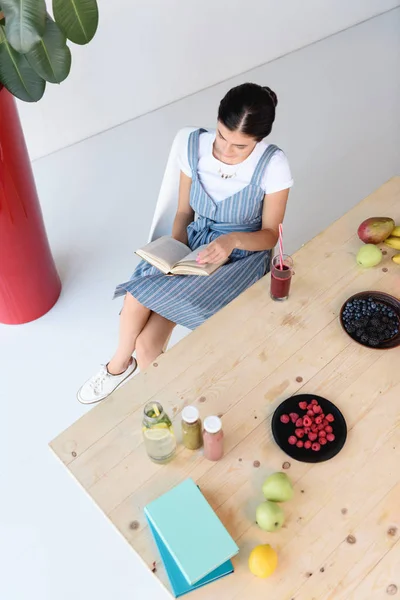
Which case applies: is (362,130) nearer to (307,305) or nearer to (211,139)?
(211,139)

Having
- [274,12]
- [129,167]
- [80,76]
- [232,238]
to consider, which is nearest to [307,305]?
[232,238]

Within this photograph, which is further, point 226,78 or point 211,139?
point 226,78

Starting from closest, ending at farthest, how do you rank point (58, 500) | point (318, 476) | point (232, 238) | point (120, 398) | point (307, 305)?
1. point (318, 476)
2. point (120, 398)
3. point (307, 305)
4. point (232, 238)
5. point (58, 500)

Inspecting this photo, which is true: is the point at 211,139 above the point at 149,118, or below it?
above

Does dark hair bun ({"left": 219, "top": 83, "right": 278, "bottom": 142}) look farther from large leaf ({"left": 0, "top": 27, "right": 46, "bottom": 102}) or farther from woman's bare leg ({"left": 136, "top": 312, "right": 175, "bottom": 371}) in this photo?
woman's bare leg ({"left": 136, "top": 312, "right": 175, "bottom": 371})

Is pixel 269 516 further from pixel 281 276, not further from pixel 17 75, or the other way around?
pixel 17 75

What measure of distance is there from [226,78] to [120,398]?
128 inches

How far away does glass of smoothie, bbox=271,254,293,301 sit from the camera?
5.07 feet

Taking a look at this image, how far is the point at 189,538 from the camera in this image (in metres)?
1.14

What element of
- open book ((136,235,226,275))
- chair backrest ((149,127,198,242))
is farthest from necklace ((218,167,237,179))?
open book ((136,235,226,275))

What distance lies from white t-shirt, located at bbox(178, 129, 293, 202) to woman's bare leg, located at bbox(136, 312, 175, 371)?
18.3 inches

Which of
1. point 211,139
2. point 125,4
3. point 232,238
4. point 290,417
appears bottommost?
point 290,417

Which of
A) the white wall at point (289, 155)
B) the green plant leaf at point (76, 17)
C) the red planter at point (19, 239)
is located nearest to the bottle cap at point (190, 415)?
the green plant leaf at point (76, 17)

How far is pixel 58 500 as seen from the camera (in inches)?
76.8
